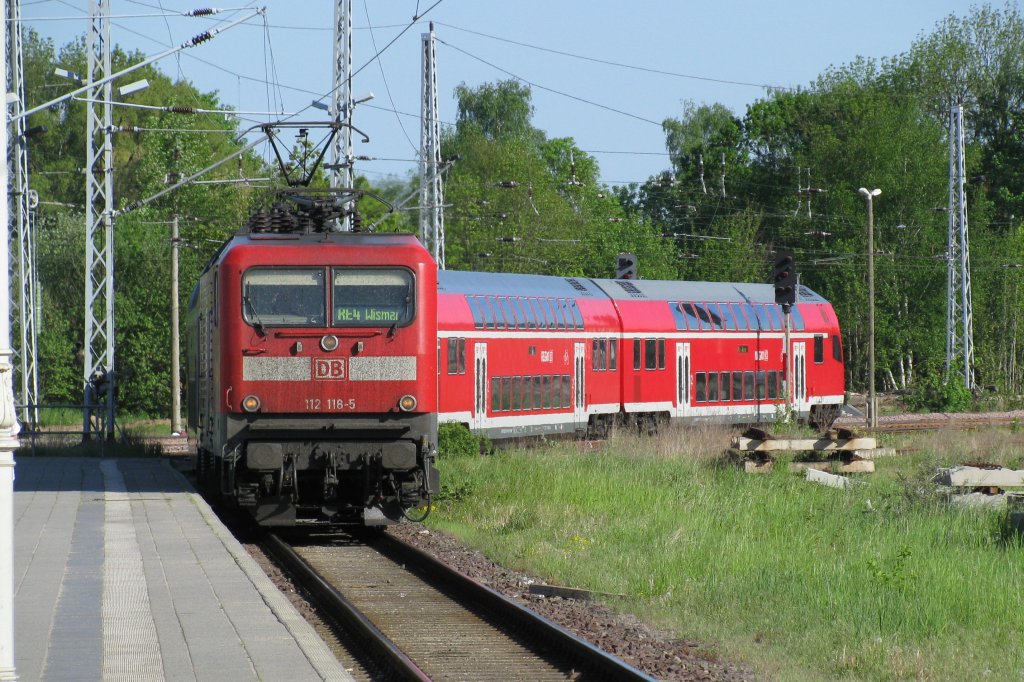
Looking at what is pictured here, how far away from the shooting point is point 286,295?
1488 cm

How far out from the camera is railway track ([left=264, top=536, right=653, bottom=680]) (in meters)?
8.73

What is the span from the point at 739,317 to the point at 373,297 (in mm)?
20263

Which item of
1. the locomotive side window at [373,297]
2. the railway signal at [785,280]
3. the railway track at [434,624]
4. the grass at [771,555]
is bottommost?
the railway track at [434,624]

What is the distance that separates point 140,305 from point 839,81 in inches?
1499

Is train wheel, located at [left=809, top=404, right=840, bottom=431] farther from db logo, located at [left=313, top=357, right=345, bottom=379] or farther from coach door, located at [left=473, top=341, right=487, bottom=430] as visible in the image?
db logo, located at [left=313, top=357, right=345, bottom=379]

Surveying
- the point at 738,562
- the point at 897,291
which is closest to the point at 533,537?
the point at 738,562

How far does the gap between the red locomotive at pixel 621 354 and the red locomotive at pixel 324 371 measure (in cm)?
1016

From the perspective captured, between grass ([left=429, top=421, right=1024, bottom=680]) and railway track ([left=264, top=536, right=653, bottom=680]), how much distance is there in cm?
93

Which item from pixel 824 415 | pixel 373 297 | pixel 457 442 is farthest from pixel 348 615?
pixel 824 415

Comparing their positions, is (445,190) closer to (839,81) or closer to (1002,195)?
(839,81)

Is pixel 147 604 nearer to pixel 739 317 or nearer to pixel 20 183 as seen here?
pixel 20 183

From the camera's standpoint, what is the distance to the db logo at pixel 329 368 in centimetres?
1461

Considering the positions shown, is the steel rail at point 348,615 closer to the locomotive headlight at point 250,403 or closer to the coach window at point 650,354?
the locomotive headlight at point 250,403

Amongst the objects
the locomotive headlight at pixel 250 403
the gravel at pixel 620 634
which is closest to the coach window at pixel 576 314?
the locomotive headlight at pixel 250 403
